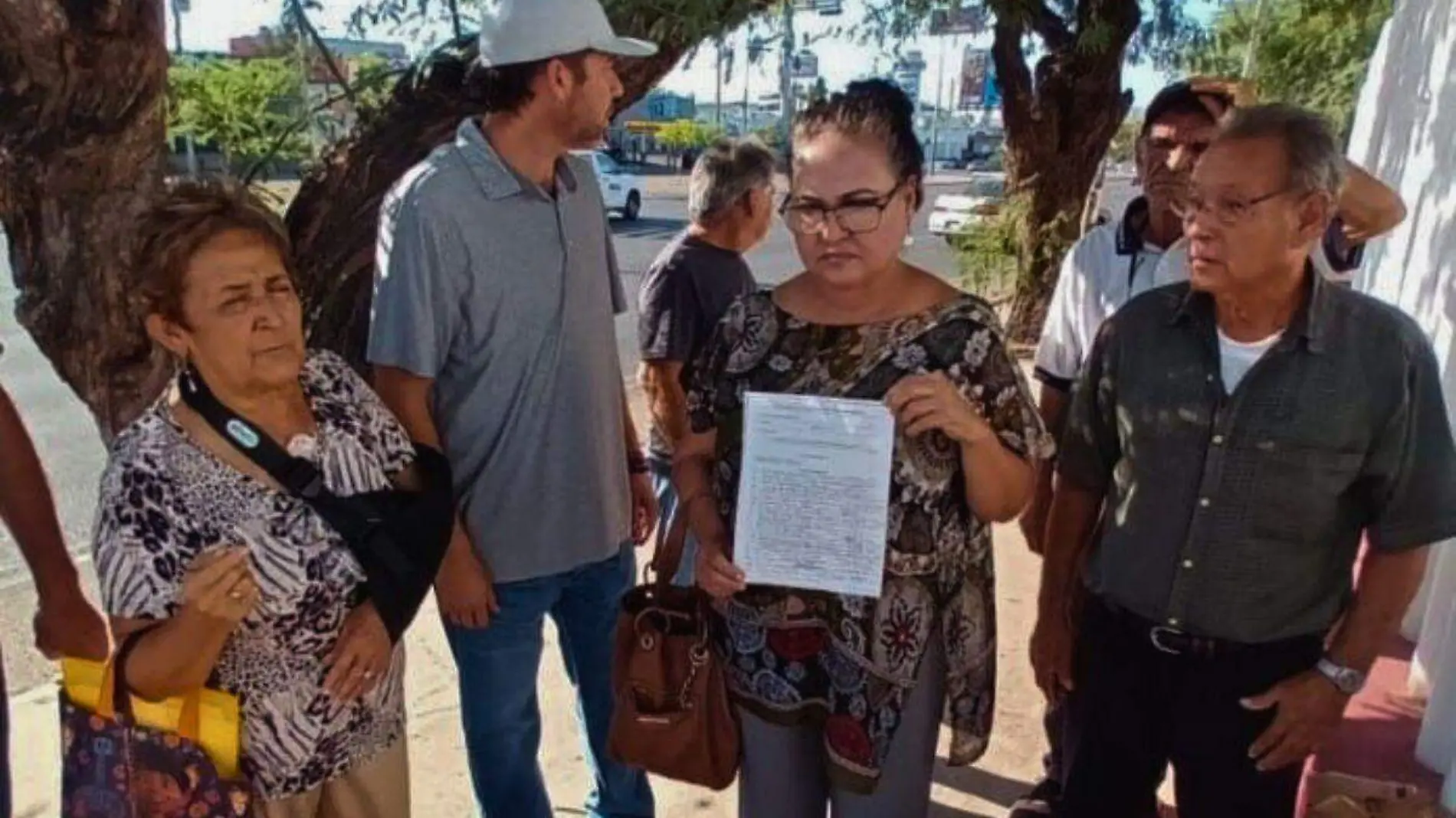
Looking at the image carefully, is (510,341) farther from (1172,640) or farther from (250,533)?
(1172,640)

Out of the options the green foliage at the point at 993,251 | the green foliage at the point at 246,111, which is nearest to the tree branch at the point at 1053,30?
the green foliage at the point at 993,251

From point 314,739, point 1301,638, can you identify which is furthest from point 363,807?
point 1301,638

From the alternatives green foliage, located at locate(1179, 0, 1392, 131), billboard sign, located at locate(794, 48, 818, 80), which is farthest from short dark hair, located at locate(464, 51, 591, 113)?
green foliage, located at locate(1179, 0, 1392, 131)

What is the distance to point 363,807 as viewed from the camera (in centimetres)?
208

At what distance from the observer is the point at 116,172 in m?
2.62

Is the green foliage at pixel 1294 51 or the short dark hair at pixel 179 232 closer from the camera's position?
the short dark hair at pixel 179 232

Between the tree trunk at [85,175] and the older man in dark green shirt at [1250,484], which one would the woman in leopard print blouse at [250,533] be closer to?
the tree trunk at [85,175]

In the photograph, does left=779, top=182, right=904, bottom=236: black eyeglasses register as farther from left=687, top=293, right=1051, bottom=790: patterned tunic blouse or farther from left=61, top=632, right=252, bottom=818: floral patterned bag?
left=61, top=632, right=252, bottom=818: floral patterned bag

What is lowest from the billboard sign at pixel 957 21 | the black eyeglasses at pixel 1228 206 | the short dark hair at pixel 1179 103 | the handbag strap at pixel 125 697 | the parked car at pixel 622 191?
the parked car at pixel 622 191

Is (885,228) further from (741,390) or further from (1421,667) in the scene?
(1421,667)

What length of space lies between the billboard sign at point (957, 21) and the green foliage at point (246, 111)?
503 centimetres

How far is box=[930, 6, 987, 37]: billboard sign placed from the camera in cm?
754

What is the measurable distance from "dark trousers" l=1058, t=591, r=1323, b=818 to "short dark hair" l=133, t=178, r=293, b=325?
1615mm

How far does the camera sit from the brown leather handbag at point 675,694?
2078 mm
